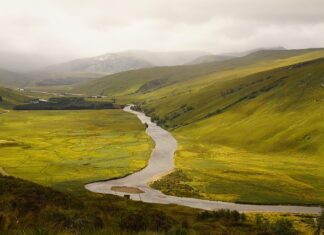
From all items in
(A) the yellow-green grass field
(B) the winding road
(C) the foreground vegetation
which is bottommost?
(B) the winding road

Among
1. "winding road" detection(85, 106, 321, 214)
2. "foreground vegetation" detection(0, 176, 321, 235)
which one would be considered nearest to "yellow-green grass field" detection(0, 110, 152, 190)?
"winding road" detection(85, 106, 321, 214)

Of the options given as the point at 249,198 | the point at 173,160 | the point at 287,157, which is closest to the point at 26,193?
the point at 249,198

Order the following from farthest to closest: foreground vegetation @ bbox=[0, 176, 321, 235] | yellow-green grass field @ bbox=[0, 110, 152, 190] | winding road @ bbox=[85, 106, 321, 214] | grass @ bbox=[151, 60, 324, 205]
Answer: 1. yellow-green grass field @ bbox=[0, 110, 152, 190]
2. grass @ bbox=[151, 60, 324, 205]
3. winding road @ bbox=[85, 106, 321, 214]
4. foreground vegetation @ bbox=[0, 176, 321, 235]

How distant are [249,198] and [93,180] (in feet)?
143

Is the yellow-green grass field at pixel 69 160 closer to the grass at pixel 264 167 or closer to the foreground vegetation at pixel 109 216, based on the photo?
the grass at pixel 264 167

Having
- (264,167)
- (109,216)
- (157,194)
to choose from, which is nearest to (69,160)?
(157,194)

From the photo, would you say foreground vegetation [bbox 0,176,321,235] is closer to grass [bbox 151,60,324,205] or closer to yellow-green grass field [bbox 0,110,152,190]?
grass [bbox 151,60,324,205]

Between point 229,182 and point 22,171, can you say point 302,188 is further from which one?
point 22,171

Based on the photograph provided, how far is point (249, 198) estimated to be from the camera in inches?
4230

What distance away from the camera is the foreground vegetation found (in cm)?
4262

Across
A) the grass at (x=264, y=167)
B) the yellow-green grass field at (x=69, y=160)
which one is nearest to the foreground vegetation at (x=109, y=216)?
the grass at (x=264, y=167)

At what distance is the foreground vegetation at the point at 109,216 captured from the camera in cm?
4262

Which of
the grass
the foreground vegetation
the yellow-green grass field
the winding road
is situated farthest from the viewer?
the yellow-green grass field

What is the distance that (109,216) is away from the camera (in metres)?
55.7
